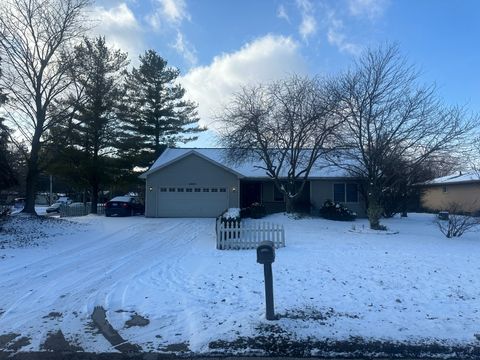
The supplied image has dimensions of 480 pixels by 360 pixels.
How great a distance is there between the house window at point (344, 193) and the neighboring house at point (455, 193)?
4282 millimetres

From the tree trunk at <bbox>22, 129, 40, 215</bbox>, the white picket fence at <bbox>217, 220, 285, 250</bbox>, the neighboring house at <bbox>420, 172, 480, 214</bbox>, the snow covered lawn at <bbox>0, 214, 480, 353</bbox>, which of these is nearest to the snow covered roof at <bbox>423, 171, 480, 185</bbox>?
the neighboring house at <bbox>420, 172, 480, 214</bbox>

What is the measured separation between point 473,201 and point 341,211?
47.5 feet

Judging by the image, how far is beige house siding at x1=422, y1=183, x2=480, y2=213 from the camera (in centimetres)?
3117

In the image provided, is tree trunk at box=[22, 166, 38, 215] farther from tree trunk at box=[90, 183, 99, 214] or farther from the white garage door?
tree trunk at box=[90, 183, 99, 214]

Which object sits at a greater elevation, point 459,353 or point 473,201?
point 473,201

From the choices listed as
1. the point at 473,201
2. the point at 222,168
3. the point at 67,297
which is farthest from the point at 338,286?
the point at 473,201

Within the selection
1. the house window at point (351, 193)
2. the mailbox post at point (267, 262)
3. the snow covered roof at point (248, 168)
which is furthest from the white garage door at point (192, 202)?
the mailbox post at point (267, 262)

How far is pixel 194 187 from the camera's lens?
27.3 metres

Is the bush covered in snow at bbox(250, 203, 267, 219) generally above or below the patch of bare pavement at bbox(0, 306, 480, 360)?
above

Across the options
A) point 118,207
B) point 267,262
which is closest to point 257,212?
point 118,207

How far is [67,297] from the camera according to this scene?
703 centimetres

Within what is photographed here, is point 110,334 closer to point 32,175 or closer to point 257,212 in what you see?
point 257,212

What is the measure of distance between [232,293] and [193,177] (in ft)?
66.9

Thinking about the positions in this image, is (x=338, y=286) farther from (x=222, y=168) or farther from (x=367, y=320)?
(x=222, y=168)
